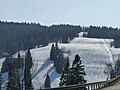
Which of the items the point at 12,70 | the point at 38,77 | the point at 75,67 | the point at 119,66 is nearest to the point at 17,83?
the point at 12,70

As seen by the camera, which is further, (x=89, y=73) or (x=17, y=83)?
(x=89, y=73)

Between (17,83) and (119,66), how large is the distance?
33438 millimetres

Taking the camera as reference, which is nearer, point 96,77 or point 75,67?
point 75,67

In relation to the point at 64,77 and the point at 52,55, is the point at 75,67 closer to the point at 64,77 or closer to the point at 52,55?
the point at 64,77

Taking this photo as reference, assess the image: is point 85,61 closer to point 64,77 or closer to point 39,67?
point 39,67

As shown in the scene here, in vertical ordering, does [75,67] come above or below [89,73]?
above

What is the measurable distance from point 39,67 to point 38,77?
21476 mm

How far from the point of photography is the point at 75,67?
49156mm

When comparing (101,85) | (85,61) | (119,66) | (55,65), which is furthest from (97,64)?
(101,85)

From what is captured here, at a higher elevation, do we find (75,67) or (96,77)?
(75,67)

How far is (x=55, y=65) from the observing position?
599ft

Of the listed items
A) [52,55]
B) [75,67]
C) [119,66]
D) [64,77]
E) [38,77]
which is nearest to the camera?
[75,67]

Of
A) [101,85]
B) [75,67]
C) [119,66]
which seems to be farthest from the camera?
[119,66]

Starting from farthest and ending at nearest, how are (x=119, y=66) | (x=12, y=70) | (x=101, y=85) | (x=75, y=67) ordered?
Answer: (x=119, y=66)
(x=12, y=70)
(x=75, y=67)
(x=101, y=85)
